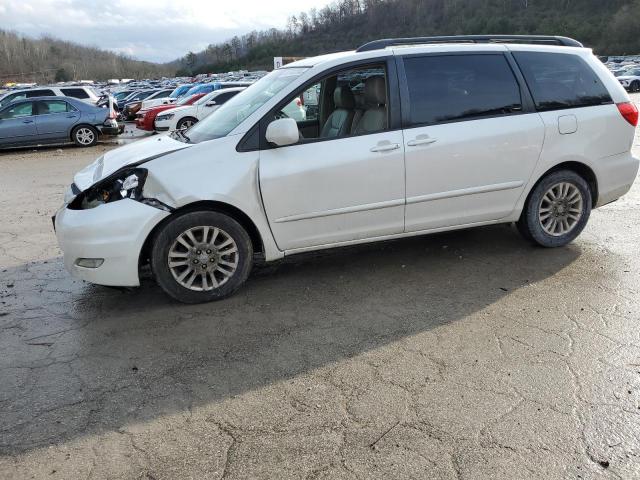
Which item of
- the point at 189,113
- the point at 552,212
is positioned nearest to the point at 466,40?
the point at 552,212

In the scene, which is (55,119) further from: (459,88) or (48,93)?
(459,88)

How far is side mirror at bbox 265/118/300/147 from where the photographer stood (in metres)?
4.06

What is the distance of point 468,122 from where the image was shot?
4598 millimetres

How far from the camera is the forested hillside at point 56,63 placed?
127 meters

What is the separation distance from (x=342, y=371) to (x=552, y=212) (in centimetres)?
293

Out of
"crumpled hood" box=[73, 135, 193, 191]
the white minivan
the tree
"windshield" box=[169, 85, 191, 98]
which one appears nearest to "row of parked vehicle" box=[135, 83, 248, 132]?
"windshield" box=[169, 85, 191, 98]

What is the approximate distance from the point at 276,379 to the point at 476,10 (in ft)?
434

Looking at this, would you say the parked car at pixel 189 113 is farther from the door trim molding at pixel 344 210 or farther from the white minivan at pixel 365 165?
the door trim molding at pixel 344 210

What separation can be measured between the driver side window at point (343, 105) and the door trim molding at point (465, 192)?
661 mm

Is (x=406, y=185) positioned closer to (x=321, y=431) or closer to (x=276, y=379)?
(x=276, y=379)

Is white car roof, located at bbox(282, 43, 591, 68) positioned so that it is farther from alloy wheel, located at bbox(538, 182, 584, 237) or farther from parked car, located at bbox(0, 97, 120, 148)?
parked car, located at bbox(0, 97, 120, 148)

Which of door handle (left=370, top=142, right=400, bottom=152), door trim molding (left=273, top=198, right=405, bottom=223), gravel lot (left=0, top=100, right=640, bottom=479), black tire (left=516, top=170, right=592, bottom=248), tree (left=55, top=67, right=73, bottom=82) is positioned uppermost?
tree (left=55, top=67, right=73, bottom=82)

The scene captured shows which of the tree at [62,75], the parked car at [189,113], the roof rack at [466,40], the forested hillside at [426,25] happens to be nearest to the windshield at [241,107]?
the roof rack at [466,40]

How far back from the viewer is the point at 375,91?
4617mm
